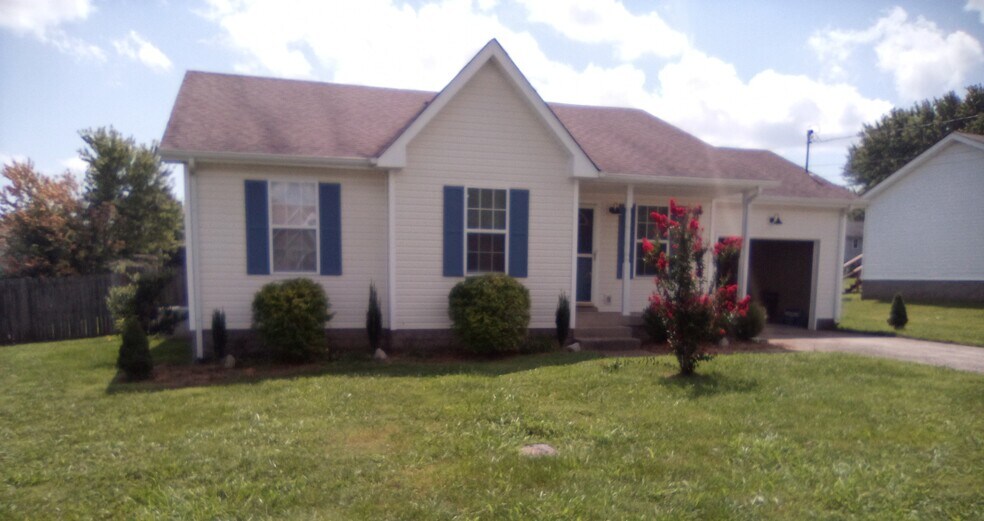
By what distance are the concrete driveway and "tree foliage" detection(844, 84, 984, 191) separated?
3086 centimetres

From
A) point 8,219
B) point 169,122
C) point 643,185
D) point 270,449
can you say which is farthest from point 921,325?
point 8,219

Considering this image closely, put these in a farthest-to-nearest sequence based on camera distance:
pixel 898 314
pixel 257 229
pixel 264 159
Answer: pixel 898 314 < pixel 257 229 < pixel 264 159

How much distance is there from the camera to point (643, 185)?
10.9 m

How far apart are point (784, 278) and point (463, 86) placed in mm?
9983

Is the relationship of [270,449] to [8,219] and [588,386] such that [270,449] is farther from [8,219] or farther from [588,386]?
[8,219]

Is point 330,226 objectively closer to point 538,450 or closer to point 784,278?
point 538,450

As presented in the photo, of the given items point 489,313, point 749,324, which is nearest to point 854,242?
point 749,324

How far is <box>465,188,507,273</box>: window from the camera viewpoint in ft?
32.0

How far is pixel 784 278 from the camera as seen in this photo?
1402 centimetres

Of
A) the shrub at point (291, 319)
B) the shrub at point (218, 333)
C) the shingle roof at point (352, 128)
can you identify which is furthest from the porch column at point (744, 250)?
the shrub at point (218, 333)

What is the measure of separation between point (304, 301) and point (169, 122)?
155 inches

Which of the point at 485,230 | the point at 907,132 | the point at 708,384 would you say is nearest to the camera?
the point at 708,384

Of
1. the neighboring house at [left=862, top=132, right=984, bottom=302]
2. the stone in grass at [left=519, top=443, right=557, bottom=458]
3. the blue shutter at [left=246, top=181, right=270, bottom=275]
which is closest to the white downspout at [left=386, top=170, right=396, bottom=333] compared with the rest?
the blue shutter at [left=246, top=181, right=270, bottom=275]

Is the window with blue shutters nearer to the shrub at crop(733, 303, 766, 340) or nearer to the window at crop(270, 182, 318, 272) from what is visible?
the window at crop(270, 182, 318, 272)
